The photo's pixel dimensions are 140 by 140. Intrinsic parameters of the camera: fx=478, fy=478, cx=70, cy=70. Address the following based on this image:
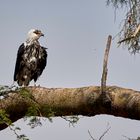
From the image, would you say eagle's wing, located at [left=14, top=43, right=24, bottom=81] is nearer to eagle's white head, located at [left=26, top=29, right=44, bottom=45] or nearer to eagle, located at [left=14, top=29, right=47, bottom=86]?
eagle, located at [left=14, top=29, right=47, bottom=86]

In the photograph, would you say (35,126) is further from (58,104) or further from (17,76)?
(17,76)

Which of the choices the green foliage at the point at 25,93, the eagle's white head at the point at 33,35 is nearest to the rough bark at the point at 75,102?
the green foliage at the point at 25,93

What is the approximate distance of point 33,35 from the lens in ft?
29.8

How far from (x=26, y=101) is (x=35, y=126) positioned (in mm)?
285

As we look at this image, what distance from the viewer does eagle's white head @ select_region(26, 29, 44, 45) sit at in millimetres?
8781

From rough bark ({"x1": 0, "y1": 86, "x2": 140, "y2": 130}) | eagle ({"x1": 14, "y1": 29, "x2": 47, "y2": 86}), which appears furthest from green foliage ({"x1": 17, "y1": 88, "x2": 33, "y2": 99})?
eagle ({"x1": 14, "y1": 29, "x2": 47, "y2": 86})

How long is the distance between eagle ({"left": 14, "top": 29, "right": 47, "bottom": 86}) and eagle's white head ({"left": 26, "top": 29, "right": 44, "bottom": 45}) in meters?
0.24

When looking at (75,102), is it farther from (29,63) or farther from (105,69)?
(29,63)

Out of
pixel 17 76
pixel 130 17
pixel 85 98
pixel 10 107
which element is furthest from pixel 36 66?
pixel 85 98

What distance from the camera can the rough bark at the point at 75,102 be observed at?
9.92 ft

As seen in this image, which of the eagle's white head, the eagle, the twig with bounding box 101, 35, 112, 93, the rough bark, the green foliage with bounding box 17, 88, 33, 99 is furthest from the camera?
the eagle's white head

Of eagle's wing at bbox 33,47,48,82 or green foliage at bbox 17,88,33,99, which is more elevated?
green foliage at bbox 17,88,33,99

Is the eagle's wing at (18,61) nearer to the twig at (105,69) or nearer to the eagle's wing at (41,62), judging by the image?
the eagle's wing at (41,62)

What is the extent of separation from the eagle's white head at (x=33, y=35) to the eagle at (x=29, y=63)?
0.24m
